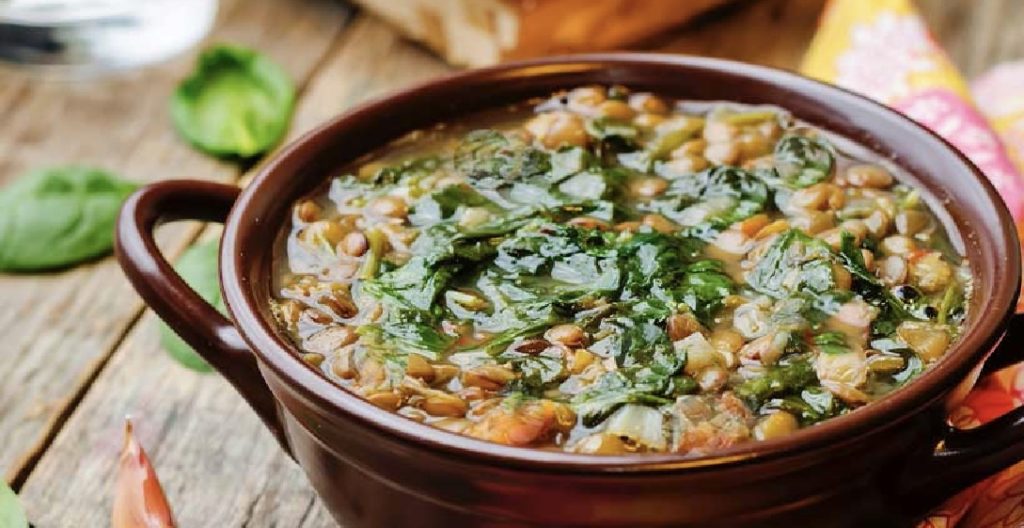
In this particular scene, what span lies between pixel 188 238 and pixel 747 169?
1.41 meters

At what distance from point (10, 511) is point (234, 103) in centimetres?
A: 154

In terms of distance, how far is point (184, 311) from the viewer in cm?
213

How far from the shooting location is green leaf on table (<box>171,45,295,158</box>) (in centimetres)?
352

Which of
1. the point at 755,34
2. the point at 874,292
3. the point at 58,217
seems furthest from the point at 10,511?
the point at 755,34

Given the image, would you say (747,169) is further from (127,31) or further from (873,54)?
(127,31)

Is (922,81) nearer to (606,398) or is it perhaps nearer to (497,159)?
(497,159)

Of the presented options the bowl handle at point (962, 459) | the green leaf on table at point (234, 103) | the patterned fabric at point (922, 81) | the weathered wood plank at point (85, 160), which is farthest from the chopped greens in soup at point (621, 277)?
the green leaf on table at point (234, 103)

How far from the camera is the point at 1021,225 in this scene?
2793 mm

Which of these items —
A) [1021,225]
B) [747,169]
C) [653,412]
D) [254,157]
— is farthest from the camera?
[254,157]

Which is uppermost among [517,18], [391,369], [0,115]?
[391,369]

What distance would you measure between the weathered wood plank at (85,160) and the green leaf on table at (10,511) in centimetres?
12

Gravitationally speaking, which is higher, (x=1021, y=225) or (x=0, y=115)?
(x=1021, y=225)

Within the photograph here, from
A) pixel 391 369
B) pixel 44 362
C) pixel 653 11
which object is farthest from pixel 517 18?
pixel 391 369

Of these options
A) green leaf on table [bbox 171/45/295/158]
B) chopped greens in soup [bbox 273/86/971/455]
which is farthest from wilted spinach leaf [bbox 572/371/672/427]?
green leaf on table [bbox 171/45/295/158]
